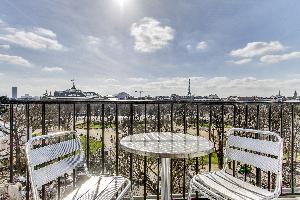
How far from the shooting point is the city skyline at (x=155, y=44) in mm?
13656

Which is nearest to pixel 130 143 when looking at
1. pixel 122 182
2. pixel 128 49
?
pixel 122 182

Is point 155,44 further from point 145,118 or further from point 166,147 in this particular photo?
point 166,147

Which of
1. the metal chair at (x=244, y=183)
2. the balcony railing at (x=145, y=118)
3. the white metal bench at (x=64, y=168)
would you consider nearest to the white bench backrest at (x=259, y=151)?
the metal chair at (x=244, y=183)

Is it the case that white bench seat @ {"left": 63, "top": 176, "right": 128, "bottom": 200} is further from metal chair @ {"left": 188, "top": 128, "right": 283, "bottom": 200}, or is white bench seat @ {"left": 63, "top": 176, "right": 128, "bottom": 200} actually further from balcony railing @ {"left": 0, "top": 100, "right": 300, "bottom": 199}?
metal chair @ {"left": 188, "top": 128, "right": 283, "bottom": 200}

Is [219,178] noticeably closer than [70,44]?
Yes

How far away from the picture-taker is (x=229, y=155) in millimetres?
2730

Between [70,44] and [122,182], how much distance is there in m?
29.4

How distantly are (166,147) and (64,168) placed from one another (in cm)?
92

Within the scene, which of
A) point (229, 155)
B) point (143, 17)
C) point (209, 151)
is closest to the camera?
point (209, 151)

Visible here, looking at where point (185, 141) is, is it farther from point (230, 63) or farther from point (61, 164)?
point (230, 63)

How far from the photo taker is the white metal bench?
6.46ft

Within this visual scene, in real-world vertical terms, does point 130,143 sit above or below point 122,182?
above

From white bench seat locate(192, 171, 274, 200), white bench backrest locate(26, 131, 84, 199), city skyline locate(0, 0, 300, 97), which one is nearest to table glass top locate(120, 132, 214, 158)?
white bench seat locate(192, 171, 274, 200)

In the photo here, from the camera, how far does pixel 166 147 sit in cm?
219
